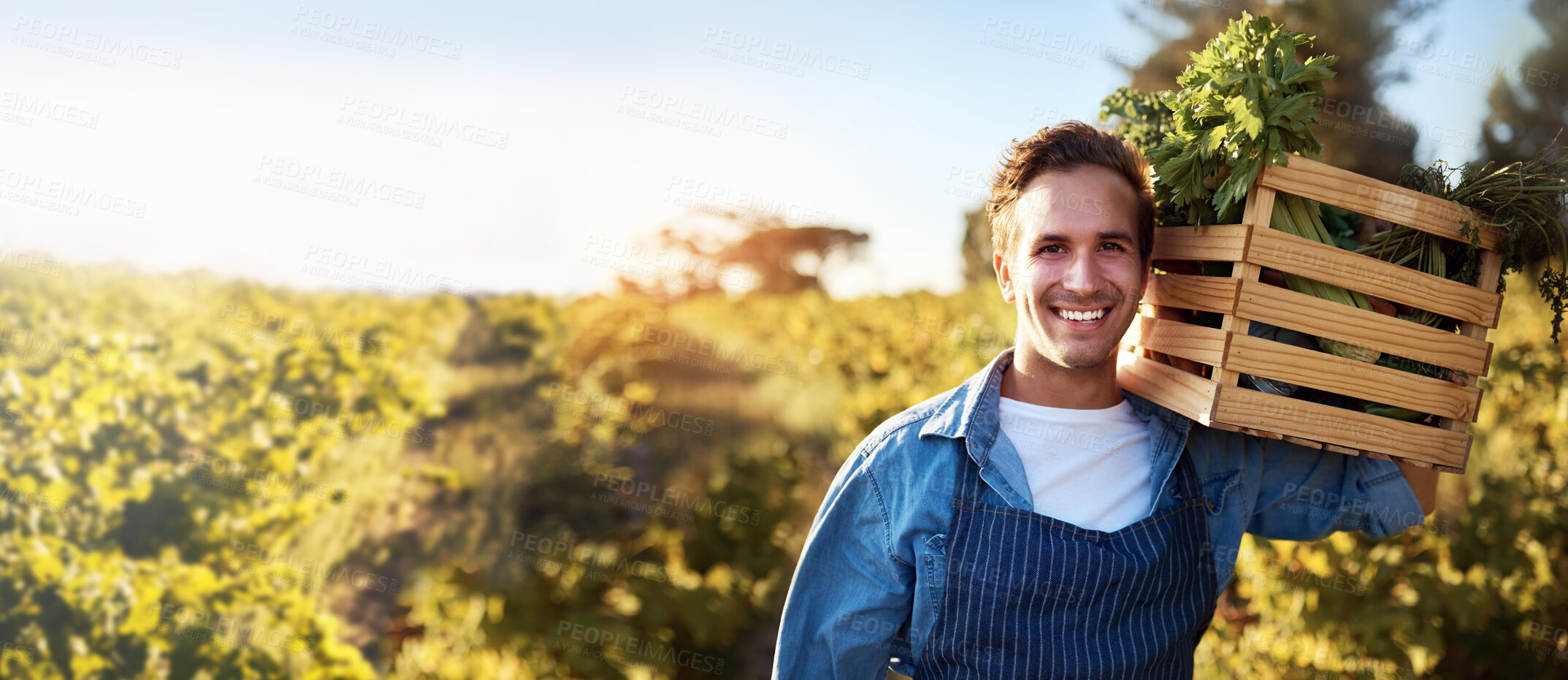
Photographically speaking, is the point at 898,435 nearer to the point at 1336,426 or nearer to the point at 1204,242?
the point at 1204,242

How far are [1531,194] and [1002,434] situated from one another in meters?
1.12

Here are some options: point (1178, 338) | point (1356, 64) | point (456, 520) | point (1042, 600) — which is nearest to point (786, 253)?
point (456, 520)

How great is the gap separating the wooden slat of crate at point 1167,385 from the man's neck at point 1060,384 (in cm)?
8

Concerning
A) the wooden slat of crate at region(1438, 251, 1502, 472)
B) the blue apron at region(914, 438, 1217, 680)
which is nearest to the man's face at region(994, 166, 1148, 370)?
the blue apron at region(914, 438, 1217, 680)

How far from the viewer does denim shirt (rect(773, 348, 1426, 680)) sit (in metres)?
1.83

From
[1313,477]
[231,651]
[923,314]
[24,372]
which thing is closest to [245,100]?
[24,372]

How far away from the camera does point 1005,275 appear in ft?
6.84

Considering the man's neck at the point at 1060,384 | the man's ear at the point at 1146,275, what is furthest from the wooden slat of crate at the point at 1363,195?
the man's neck at the point at 1060,384

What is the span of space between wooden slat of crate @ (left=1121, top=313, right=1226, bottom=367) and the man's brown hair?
161 mm

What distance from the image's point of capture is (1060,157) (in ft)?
6.33

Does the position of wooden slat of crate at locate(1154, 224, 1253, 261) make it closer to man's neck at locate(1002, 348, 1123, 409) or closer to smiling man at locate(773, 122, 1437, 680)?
smiling man at locate(773, 122, 1437, 680)

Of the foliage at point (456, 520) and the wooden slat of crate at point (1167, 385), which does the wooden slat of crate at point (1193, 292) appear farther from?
Result: the foliage at point (456, 520)

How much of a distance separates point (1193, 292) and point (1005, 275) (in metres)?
0.40

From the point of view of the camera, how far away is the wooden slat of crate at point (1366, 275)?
1721 millimetres
